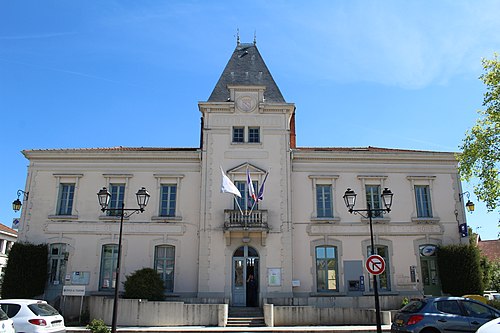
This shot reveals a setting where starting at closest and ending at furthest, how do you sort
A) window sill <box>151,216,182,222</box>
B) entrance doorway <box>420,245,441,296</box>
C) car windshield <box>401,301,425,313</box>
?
1. car windshield <box>401,301,425,313</box>
2. entrance doorway <box>420,245,441,296</box>
3. window sill <box>151,216,182,222</box>

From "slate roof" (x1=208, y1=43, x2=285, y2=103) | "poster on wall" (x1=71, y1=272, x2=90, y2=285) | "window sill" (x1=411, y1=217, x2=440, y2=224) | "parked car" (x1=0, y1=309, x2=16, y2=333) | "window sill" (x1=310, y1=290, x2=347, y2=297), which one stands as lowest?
"parked car" (x1=0, y1=309, x2=16, y2=333)

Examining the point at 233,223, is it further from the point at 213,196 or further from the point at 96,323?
the point at 96,323

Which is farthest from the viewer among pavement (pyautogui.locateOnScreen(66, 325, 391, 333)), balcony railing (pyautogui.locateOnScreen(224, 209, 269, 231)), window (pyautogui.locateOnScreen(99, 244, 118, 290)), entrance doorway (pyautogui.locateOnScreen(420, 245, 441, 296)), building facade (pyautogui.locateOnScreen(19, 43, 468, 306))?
entrance doorway (pyautogui.locateOnScreen(420, 245, 441, 296))

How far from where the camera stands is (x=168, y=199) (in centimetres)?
2184

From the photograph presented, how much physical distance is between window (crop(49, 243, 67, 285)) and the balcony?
334 inches

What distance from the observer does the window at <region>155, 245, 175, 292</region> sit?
821 inches

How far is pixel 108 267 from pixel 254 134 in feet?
33.2

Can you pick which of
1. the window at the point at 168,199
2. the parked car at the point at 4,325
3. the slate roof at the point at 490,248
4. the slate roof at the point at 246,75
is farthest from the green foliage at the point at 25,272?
the slate roof at the point at 490,248

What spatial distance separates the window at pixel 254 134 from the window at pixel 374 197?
21.1 ft

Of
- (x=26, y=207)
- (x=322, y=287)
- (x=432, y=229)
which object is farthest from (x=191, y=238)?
(x=432, y=229)

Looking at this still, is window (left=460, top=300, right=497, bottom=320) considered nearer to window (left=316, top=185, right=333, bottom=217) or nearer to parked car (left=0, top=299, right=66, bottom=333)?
window (left=316, top=185, right=333, bottom=217)

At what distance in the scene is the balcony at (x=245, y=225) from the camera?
1998cm

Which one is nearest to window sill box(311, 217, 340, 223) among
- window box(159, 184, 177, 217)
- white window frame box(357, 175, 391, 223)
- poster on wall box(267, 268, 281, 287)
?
white window frame box(357, 175, 391, 223)

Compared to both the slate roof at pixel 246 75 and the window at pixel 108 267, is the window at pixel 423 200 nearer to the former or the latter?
the slate roof at pixel 246 75
